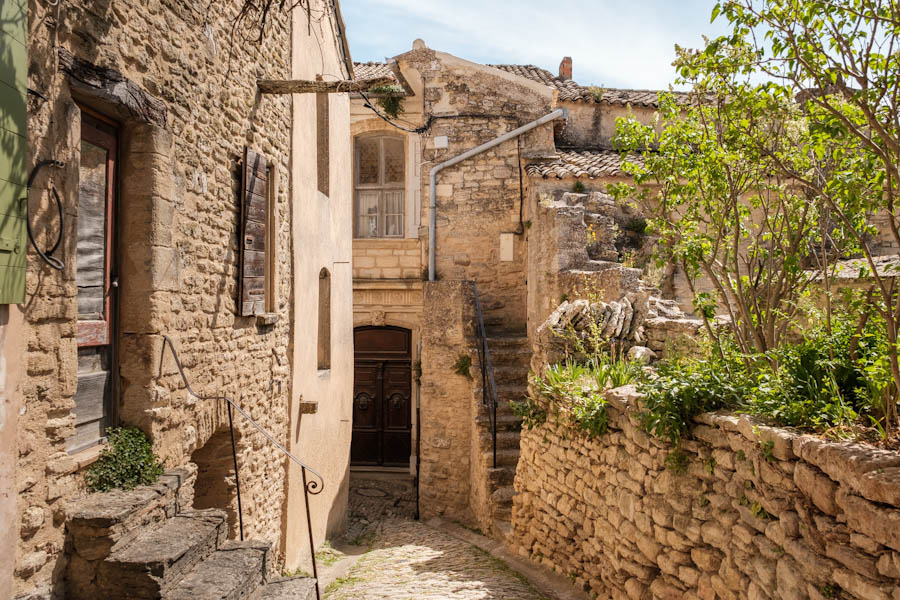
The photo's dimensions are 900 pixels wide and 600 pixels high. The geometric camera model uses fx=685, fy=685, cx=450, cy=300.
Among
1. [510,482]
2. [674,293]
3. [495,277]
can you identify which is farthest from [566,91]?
[510,482]

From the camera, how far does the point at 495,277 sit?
1212cm

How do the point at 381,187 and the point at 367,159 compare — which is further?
the point at 367,159

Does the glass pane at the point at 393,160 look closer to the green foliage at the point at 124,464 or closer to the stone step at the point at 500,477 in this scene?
the stone step at the point at 500,477

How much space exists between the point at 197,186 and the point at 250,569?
264cm

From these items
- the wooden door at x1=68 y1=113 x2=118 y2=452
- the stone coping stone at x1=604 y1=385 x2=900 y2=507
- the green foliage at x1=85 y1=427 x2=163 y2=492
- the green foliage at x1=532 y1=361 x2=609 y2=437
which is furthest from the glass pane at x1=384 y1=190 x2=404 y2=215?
the stone coping stone at x1=604 y1=385 x2=900 y2=507

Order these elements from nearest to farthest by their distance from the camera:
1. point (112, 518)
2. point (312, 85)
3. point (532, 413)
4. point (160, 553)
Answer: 1. point (112, 518)
2. point (160, 553)
3. point (312, 85)
4. point (532, 413)

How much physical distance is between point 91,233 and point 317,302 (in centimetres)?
442

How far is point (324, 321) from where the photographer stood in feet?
30.6

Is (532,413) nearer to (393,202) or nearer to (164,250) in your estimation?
(164,250)

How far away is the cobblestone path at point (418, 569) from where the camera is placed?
5.89 metres

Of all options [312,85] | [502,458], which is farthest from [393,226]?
[312,85]

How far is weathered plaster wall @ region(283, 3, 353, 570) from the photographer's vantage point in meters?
7.28

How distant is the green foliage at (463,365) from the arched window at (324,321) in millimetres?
2193

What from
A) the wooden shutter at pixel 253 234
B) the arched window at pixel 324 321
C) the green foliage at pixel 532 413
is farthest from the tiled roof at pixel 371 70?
the green foliage at pixel 532 413
